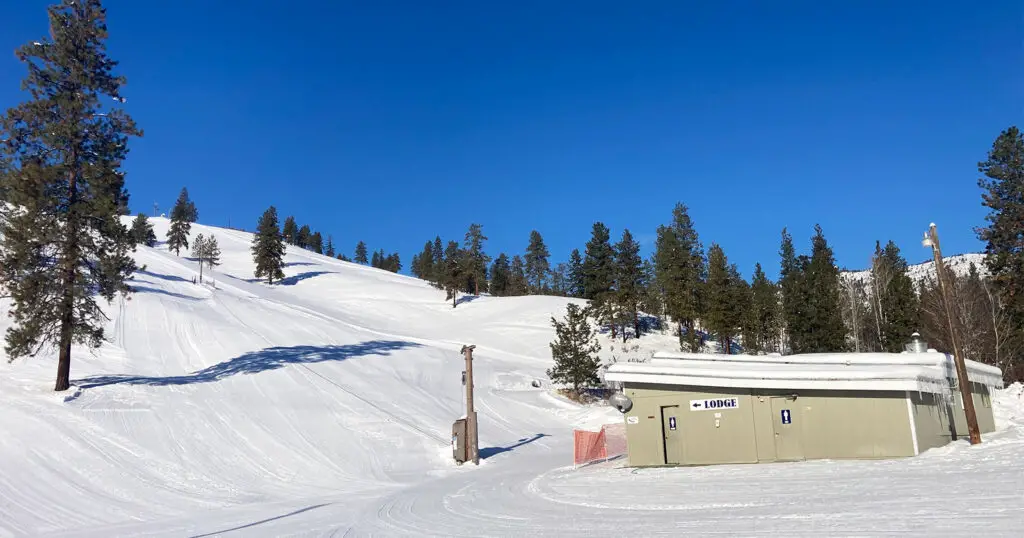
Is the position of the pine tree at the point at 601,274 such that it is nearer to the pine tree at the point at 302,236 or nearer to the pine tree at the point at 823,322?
the pine tree at the point at 823,322

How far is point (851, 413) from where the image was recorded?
18281 millimetres

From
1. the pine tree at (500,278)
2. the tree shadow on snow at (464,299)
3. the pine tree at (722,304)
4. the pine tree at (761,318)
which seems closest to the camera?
the pine tree at (722,304)

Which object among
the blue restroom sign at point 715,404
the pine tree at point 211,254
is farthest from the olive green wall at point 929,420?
the pine tree at point 211,254

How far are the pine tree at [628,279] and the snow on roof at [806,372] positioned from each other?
1378 inches

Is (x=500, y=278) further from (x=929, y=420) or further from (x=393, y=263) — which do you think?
(x=929, y=420)

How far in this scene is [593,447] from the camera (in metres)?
24.1

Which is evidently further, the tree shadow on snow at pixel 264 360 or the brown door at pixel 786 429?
the tree shadow on snow at pixel 264 360

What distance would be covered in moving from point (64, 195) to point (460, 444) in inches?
699

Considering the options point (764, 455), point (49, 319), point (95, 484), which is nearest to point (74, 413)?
point (49, 319)

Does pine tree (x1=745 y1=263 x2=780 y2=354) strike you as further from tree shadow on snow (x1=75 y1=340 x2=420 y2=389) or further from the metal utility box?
the metal utility box

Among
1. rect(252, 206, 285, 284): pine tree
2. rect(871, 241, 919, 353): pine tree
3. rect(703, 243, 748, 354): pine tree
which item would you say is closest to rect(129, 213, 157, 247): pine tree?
rect(252, 206, 285, 284): pine tree

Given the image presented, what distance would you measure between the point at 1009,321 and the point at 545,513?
43.6m

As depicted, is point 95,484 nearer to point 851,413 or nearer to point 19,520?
point 19,520

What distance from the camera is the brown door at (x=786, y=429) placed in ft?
61.4
